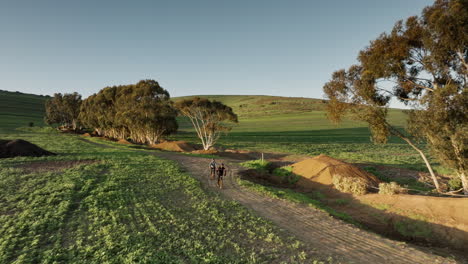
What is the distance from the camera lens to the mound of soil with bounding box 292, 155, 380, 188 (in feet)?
67.0

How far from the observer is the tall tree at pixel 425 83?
1482 centimetres

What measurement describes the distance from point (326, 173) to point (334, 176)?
123cm

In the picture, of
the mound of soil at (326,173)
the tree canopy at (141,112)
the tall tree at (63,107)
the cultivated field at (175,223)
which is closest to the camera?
the cultivated field at (175,223)

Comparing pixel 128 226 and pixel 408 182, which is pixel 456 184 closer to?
pixel 408 182

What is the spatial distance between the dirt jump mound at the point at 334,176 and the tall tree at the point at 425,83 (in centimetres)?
359

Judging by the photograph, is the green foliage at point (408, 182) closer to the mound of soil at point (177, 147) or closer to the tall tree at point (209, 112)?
the tall tree at point (209, 112)

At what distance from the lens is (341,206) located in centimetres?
1652

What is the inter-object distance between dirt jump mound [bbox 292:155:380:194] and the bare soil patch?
2349cm

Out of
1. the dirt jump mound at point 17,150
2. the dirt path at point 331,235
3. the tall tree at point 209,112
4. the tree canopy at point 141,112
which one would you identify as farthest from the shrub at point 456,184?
the dirt jump mound at point 17,150

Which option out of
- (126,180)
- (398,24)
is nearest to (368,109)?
(398,24)

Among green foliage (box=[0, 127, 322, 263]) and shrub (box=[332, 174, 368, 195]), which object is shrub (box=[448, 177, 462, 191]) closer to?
shrub (box=[332, 174, 368, 195])

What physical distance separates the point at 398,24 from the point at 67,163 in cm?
3406

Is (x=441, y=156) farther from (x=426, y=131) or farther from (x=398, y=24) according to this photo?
(x=398, y=24)

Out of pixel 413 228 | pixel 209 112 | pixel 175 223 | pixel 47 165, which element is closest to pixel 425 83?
pixel 413 228
